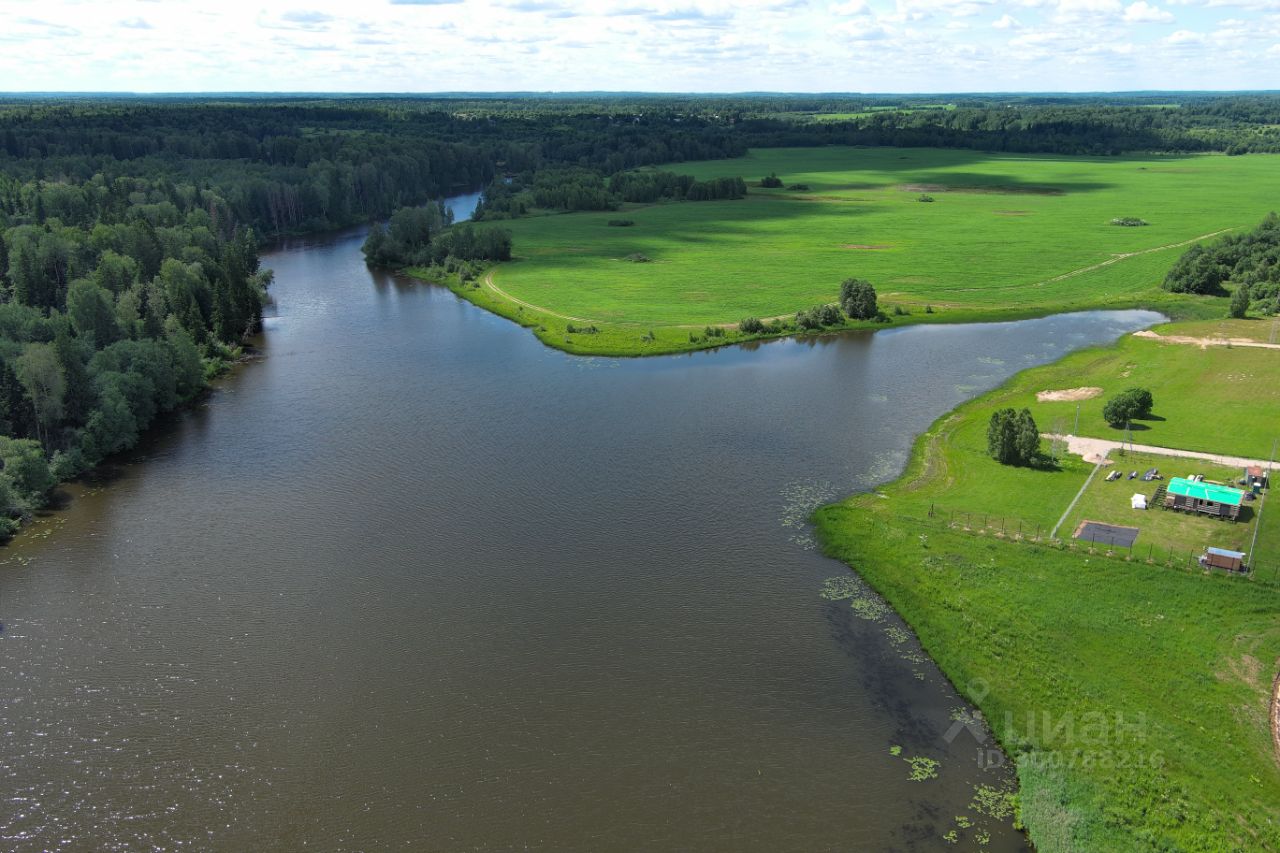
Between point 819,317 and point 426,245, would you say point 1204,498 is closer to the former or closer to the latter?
point 819,317

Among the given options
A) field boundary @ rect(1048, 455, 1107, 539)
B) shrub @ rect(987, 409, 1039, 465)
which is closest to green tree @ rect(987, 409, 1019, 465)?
shrub @ rect(987, 409, 1039, 465)

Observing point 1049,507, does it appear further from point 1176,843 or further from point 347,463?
point 347,463

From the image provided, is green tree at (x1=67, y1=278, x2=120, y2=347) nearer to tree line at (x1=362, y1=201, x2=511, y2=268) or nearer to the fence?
tree line at (x1=362, y1=201, x2=511, y2=268)

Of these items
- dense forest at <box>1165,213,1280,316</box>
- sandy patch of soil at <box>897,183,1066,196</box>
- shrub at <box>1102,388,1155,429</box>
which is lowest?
shrub at <box>1102,388,1155,429</box>

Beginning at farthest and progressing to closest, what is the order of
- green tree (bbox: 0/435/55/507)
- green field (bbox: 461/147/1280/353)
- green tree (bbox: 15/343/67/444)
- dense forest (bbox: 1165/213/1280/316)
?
green field (bbox: 461/147/1280/353), dense forest (bbox: 1165/213/1280/316), green tree (bbox: 15/343/67/444), green tree (bbox: 0/435/55/507)

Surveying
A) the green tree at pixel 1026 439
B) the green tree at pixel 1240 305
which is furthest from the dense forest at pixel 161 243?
the green tree at pixel 1026 439

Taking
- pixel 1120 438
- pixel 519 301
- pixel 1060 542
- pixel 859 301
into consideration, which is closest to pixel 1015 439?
pixel 1120 438

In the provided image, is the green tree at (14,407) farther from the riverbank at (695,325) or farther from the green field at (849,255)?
the green field at (849,255)
